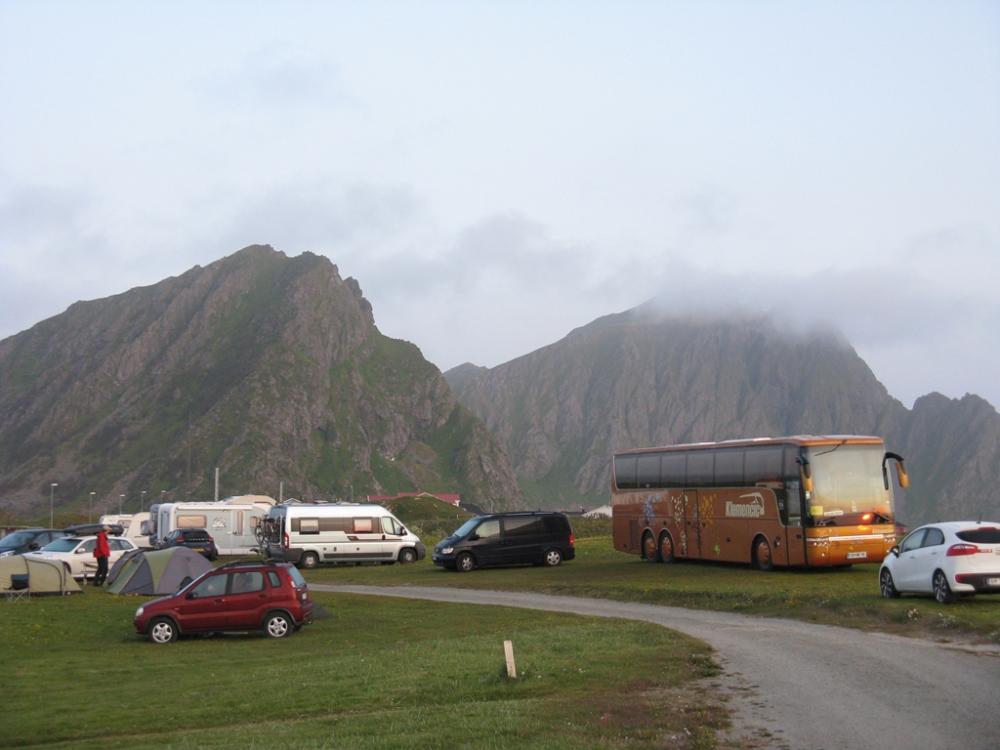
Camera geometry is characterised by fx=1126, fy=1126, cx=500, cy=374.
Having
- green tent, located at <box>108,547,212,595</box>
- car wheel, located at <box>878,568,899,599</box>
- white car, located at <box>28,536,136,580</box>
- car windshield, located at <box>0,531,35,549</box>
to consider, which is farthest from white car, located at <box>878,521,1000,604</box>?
car windshield, located at <box>0,531,35,549</box>

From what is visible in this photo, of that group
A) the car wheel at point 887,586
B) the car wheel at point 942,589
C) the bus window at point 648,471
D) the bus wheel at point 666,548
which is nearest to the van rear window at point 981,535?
the car wheel at point 942,589

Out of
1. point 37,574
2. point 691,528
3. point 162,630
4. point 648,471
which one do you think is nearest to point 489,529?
point 648,471

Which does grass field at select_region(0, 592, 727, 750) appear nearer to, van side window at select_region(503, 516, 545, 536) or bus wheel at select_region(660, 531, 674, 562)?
bus wheel at select_region(660, 531, 674, 562)

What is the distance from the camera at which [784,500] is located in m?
33.5

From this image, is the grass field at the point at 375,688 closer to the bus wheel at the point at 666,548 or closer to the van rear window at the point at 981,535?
the van rear window at the point at 981,535

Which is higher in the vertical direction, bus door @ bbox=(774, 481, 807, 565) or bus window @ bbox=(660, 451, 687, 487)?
bus window @ bbox=(660, 451, 687, 487)

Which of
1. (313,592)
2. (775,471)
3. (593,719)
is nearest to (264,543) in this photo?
(313,592)

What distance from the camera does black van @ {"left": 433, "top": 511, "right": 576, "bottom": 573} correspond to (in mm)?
44562

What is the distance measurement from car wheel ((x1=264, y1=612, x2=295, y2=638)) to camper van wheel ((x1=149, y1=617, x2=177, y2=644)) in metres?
2.14

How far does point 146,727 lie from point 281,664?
5323 mm

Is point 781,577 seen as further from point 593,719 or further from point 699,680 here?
point 593,719

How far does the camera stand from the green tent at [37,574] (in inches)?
1422

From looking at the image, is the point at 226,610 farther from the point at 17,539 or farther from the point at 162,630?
the point at 17,539

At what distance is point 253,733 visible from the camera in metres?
14.3
